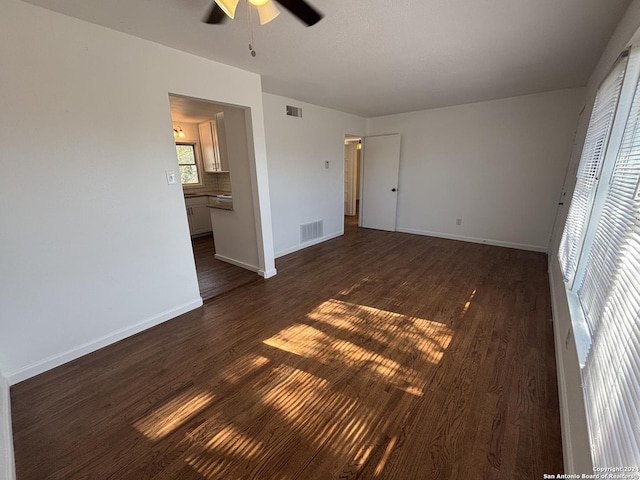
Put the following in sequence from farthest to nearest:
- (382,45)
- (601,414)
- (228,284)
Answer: (228,284)
(382,45)
(601,414)

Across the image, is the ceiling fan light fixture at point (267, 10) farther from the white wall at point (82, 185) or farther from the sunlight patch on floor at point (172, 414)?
the sunlight patch on floor at point (172, 414)

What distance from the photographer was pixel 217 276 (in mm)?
3660

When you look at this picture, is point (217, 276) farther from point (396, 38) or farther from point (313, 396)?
point (396, 38)

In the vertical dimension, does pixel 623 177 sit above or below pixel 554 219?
above

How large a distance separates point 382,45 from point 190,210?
4.77 metres

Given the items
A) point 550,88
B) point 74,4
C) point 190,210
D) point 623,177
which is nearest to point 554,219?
point 550,88

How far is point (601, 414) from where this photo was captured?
3.16 ft

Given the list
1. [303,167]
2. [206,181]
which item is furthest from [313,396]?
[206,181]

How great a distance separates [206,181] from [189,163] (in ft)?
1.70

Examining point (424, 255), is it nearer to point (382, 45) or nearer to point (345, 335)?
point (345, 335)

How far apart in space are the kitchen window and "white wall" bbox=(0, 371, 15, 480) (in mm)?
4888

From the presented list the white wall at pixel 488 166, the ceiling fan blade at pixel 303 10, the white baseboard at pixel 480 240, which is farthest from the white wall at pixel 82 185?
the white baseboard at pixel 480 240

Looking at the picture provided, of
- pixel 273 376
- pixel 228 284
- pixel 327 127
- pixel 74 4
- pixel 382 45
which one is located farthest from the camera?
pixel 327 127

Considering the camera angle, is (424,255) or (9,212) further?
(424,255)
